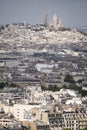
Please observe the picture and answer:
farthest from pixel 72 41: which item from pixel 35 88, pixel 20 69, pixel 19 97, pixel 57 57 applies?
pixel 19 97

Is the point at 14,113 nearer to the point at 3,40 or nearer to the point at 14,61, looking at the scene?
the point at 14,61

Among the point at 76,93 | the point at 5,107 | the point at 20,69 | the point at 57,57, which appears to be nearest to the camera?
the point at 5,107

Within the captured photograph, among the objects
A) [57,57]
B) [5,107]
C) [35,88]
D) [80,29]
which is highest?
[5,107]

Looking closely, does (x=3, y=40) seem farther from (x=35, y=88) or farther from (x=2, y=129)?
(x=2, y=129)

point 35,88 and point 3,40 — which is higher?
point 35,88

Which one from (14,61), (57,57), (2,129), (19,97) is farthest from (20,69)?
A: (2,129)

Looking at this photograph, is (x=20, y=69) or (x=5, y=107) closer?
(x=5, y=107)

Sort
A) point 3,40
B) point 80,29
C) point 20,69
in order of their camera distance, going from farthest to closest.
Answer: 1. point 80,29
2. point 3,40
3. point 20,69

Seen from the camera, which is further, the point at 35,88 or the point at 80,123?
the point at 35,88

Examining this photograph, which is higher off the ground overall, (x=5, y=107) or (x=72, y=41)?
(x=5, y=107)
